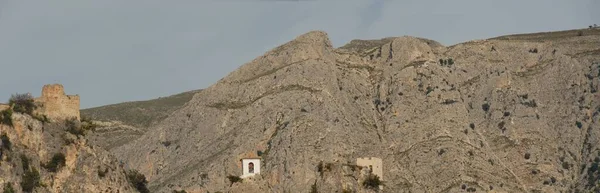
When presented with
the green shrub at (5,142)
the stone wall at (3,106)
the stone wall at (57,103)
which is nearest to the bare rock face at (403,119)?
the stone wall at (57,103)

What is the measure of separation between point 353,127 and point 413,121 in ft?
29.6

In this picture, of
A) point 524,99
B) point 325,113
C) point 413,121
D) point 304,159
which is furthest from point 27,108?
point 524,99

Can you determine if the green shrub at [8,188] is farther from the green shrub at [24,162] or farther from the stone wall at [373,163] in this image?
the stone wall at [373,163]

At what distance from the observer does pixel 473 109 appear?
164 meters

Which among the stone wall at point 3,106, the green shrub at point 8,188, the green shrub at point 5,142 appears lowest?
the green shrub at point 8,188

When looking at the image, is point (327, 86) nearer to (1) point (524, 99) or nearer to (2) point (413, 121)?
(2) point (413, 121)

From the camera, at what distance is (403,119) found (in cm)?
15912

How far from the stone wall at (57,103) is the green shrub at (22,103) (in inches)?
22.8

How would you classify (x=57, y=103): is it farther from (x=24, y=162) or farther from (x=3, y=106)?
(x=24, y=162)

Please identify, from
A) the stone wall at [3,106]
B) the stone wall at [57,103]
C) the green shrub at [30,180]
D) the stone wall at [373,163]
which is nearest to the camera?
the green shrub at [30,180]

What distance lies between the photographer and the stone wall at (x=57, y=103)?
92.0 meters

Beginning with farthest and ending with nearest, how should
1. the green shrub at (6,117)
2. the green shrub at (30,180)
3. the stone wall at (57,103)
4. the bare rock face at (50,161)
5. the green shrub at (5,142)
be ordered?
1. the stone wall at (57,103)
2. the green shrub at (6,117)
3. the green shrub at (5,142)
4. the bare rock face at (50,161)
5. the green shrub at (30,180)

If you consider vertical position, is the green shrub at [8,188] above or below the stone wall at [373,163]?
below

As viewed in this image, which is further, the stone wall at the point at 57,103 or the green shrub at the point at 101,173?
the stone wall at the point at 57,103
